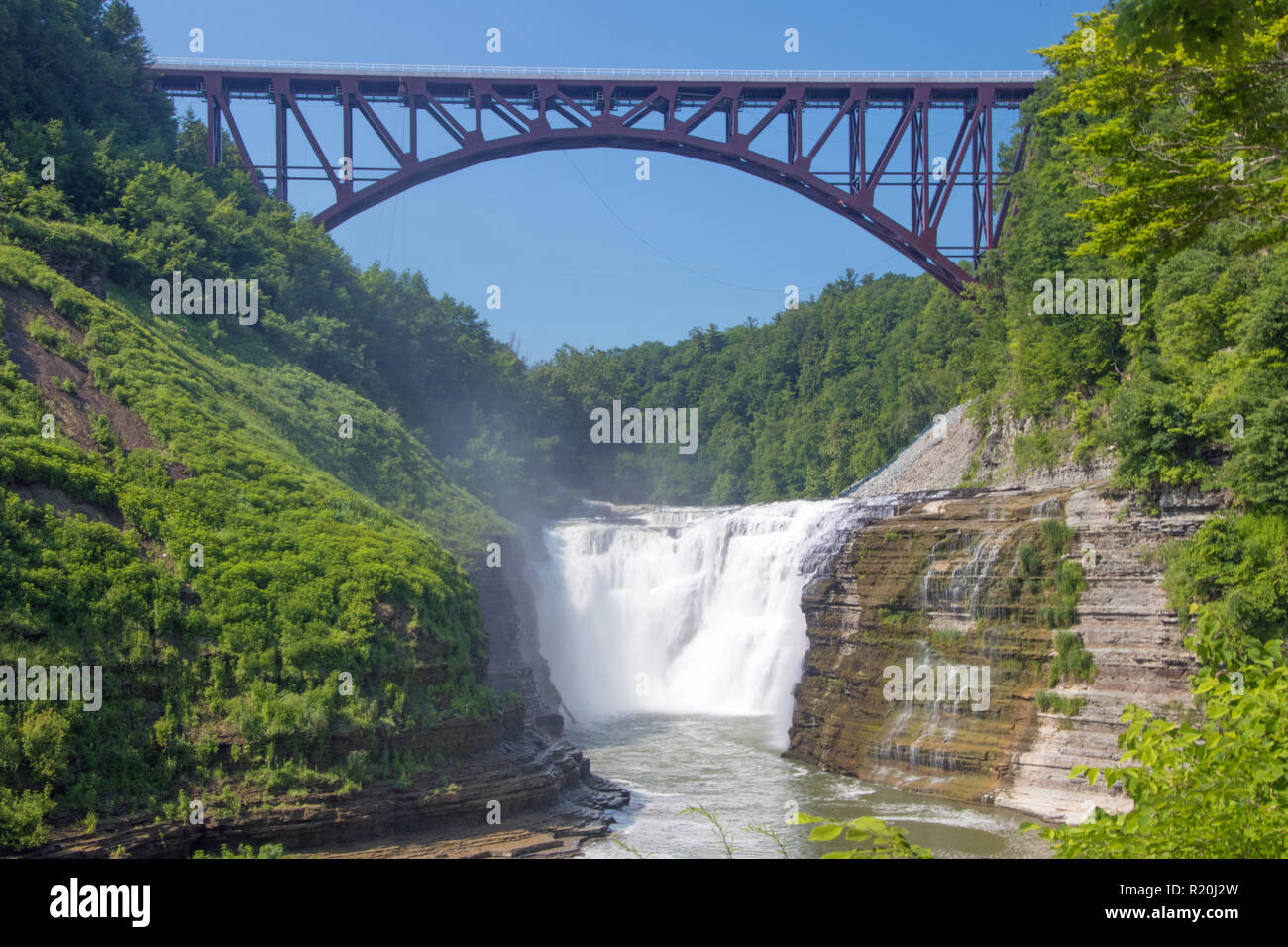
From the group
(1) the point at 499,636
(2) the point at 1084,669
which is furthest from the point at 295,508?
(2) the point at 1084,669

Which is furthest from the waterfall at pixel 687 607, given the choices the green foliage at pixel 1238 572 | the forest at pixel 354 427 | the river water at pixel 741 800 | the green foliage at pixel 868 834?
the green foliage at pixel 868 834

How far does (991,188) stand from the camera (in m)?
33.2

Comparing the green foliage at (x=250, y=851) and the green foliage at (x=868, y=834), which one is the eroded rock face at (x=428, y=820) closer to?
the green foliage at (x=250, y=851)

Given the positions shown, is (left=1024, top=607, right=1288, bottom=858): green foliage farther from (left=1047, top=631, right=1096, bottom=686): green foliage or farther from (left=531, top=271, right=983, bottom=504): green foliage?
(left=531, top=271, right=983, bottom=504): green foliage

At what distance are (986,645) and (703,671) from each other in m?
11.4

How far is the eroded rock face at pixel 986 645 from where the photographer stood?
16.4m

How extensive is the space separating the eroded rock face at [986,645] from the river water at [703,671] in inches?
34.6

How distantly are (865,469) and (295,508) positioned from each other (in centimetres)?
3683

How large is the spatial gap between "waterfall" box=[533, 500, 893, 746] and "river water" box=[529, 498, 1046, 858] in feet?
0.14

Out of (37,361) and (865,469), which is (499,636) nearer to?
(37,361)

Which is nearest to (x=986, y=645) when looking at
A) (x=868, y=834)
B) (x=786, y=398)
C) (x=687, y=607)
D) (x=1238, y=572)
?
(x=1238, y=572)

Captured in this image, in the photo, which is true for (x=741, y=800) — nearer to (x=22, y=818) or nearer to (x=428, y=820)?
(x=428, y=820)

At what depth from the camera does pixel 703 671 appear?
29188 millimetres

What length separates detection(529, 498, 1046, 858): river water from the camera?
53.0ft
